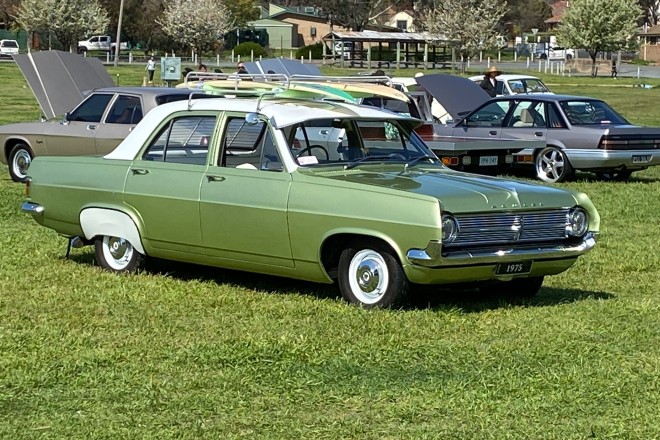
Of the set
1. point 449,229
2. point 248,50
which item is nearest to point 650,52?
point 248,50

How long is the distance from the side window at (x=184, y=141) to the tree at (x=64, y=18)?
71.0 m

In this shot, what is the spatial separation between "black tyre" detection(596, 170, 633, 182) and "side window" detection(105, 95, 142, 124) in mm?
7399

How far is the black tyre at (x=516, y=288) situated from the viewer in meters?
9.53

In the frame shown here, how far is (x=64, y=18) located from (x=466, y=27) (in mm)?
25131

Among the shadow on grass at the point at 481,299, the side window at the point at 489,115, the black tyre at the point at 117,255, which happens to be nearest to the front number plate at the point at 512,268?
the shadow on grass at the point at 481,299

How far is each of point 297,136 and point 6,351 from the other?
2.86 metres

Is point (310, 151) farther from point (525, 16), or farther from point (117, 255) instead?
point (525, 16)

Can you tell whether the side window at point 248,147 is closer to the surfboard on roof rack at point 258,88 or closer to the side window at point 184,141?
the side window at point 184,141

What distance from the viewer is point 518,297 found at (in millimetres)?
9617

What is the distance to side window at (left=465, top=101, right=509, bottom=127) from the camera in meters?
20.2

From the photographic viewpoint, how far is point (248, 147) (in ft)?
31.6

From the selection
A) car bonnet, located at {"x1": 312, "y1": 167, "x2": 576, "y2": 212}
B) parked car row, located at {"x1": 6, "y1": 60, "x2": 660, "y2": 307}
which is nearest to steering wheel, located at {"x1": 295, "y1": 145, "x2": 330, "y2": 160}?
parked car row, located at {"x1": 6, "y1": 60, "x2": 660, "y2": 307}

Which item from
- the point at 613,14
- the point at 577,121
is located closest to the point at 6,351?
the point at 577,121

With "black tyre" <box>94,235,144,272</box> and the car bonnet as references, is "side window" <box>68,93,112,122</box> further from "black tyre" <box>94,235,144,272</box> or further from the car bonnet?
the car bonnet
